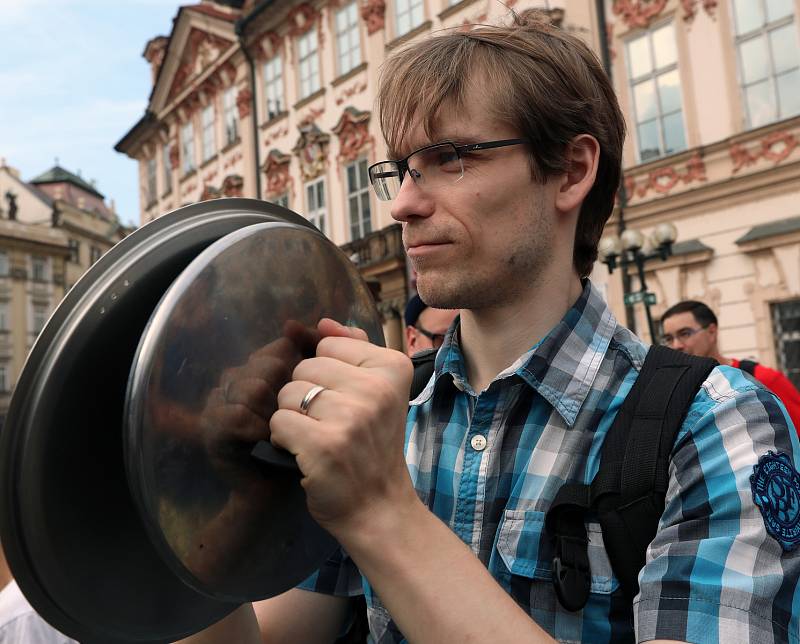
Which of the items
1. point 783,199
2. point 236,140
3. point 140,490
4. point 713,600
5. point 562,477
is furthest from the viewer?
point 236,140

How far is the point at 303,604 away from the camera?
3.92ft

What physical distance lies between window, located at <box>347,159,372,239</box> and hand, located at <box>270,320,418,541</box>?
45.4 feet

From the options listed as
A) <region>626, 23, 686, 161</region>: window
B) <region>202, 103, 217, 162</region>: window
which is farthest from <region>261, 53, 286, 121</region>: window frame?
<region>626, 23, 686, 161</region>: window

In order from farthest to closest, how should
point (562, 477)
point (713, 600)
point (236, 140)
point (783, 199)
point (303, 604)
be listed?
point (236, 140)
point (783, 199)
point (303, 604)
point (562, 477)
point (713, 600)

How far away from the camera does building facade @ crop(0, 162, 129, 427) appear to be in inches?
1591

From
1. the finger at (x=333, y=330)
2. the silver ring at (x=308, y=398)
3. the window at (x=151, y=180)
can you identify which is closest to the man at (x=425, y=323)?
the finger at (x=333, y=330)

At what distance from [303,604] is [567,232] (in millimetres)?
738

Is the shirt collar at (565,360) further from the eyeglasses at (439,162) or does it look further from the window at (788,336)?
the window at (788,336)

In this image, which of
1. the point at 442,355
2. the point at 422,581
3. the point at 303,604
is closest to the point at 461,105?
the point at 442,355

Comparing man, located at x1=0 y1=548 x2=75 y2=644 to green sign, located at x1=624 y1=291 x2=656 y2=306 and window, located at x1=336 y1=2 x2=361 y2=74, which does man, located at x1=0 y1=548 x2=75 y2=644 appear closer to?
green sign, located at x1=624 y1=291 x2=656 y2=306

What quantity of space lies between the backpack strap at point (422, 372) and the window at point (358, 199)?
43.3 ft

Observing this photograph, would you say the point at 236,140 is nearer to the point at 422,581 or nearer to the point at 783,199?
the point at 783,199

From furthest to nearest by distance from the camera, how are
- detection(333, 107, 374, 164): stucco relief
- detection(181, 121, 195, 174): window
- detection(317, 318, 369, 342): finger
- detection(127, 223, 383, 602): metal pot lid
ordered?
detection(181, 121, 195, 174): window, detection(333, 107, 374, 164): stucco relief, detection(317, 318, 369, 342): finger, detection(127, 223, 383, 602): metal pot lid

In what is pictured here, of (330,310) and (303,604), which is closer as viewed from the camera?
(330,310)
